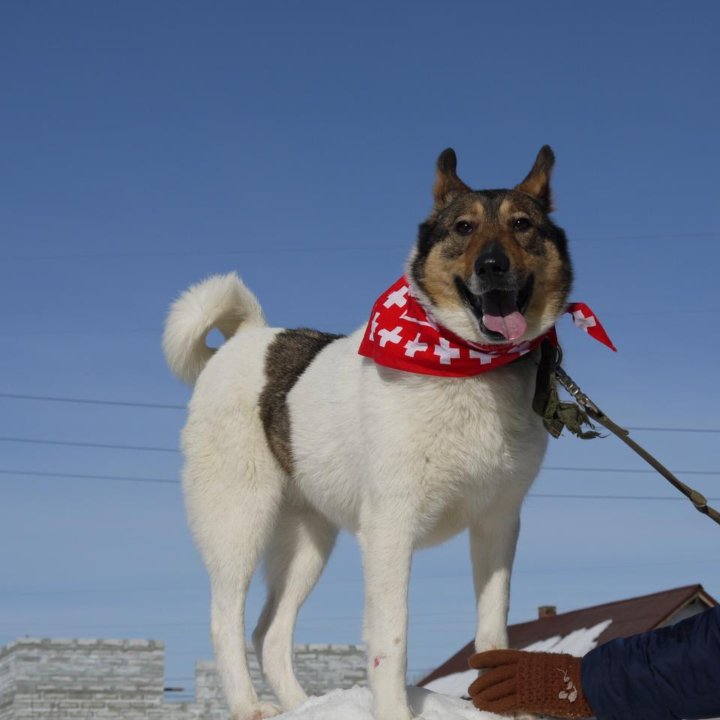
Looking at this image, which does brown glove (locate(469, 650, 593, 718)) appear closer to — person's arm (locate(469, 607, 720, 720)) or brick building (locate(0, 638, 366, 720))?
person's arm (locate(469, 607, 720, 720))

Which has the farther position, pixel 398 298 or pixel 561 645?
pixel 561 645

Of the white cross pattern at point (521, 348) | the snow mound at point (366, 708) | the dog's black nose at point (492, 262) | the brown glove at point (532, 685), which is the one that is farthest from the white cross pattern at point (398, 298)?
the snow mound at point (366, 708)

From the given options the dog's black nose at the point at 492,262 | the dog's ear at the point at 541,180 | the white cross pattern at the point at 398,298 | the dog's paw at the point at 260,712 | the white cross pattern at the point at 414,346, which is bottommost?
the dog's paw at the point at 260,712

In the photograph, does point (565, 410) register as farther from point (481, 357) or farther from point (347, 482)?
point (347, 482)

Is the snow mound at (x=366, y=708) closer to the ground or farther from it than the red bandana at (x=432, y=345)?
closer to the ground

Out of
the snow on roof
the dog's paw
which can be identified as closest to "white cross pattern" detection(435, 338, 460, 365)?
the dog's paw

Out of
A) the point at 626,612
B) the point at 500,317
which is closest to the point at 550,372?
the point at 500,317

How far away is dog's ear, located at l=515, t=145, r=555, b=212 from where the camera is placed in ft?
17.1

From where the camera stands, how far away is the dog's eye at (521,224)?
4836mm

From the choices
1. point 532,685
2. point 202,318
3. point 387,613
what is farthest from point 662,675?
point 202,318

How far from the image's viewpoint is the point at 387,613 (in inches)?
185

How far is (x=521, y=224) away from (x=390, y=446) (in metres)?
1.11

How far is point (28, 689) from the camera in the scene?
62.1ft

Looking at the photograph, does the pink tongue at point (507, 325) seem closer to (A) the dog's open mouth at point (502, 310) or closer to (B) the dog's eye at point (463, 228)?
(A) the dog's open mouth at point (502, 310)
